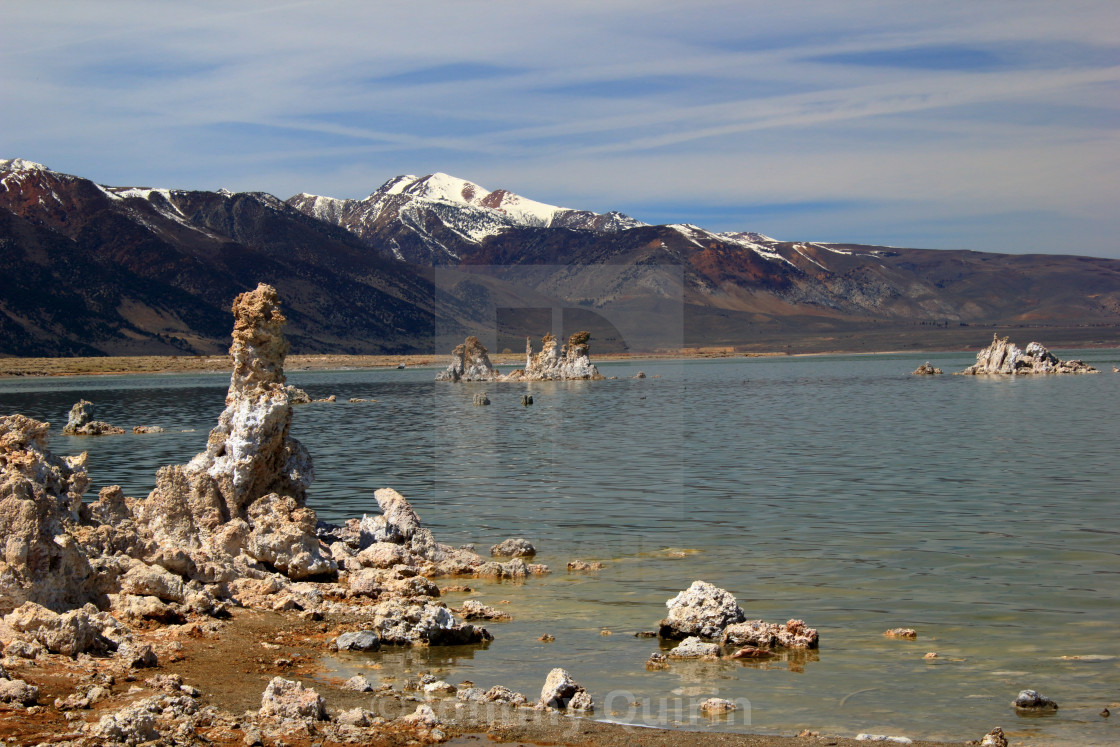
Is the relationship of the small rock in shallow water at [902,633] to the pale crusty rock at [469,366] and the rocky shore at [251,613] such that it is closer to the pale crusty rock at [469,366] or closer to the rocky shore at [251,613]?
the rocky shore at [251,613]

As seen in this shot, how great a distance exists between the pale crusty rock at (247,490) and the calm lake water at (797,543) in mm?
3090

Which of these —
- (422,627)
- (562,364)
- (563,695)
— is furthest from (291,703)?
(562,364)

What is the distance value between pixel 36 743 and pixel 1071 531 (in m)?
18.0

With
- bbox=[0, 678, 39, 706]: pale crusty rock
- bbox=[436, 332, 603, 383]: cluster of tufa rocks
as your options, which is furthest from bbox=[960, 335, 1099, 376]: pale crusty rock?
bbox=[0, 678, 39, 706]: pale crusty rock

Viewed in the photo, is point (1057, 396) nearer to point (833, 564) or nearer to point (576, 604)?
point (833, 564)

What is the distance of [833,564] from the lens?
1730cm

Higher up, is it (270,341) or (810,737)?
(270,341)

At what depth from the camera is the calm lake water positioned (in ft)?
36.4

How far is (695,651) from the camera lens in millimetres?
12297

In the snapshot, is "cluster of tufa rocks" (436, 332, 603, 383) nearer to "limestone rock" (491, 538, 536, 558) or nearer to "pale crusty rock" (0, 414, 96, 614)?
"limestone rock" (491, 538, 536, 558)

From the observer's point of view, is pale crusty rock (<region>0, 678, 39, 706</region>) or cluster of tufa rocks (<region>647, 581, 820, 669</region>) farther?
cluster of tufa rocks (<region>647, 581, 820, 669</region>)

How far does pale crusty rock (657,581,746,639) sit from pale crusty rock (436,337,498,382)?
9898 cm

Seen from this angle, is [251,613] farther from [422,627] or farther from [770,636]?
[770,636]

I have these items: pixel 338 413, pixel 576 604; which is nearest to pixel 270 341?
pixel 576 604
